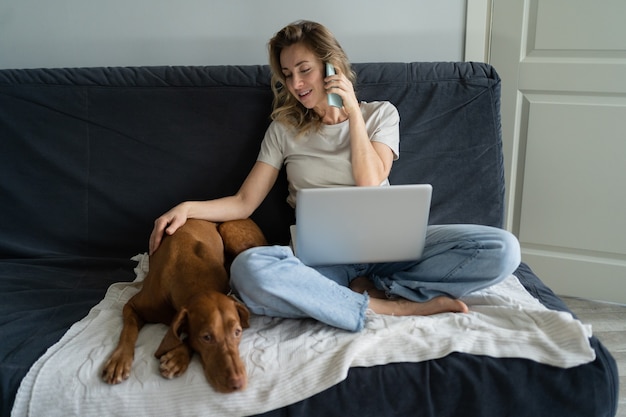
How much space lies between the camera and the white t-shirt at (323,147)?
5.57 ft

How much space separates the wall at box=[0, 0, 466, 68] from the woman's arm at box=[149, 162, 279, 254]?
2.13 feet

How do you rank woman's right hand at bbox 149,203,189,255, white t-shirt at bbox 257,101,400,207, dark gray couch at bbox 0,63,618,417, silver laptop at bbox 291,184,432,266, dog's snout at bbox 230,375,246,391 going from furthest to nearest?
dark gray couch at bbox 0,63,618,417, white t-shirt at bbox 257,101,400,207, woman's right hand at bbox 149,203,189,255, silver laptop at bbox 291,184,432,266, dog's snout at bbox 230,375,246,391

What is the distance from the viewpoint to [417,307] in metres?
1.43

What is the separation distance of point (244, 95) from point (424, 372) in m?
1.17

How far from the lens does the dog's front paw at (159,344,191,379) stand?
1.17 m

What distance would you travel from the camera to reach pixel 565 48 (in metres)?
2.00

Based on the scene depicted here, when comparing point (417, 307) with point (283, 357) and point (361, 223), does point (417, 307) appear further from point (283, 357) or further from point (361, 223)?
point (283, 357)

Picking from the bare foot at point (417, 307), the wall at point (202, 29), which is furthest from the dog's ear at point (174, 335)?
the wall at point (202, 29)

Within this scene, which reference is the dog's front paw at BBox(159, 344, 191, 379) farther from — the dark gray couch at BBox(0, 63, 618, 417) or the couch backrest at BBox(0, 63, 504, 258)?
the couch backrest at BBox(0, 63, 504, 258)

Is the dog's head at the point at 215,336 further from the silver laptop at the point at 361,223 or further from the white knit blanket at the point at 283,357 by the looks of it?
the silver laptop at the point at 361,223

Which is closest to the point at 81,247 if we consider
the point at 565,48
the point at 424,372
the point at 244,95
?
the point at 244,95

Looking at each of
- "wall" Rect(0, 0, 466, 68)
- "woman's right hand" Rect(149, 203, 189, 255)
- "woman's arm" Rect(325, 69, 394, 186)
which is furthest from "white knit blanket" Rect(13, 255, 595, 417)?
"wall" Rect(0, 0, 466, 68)

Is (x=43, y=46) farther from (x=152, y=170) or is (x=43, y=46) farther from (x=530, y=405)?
(x=530, y=405)

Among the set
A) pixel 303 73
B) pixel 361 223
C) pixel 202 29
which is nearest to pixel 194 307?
pixel 361 223
